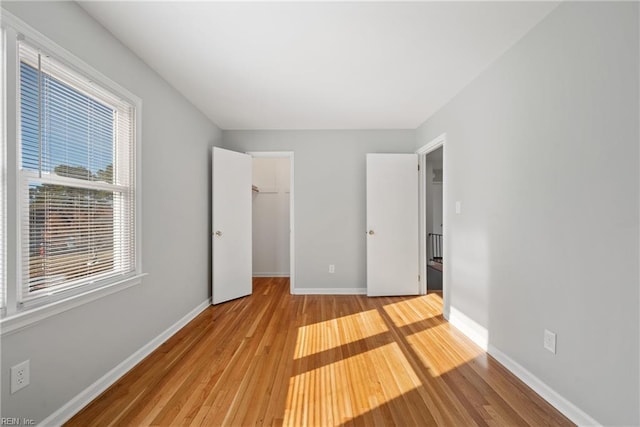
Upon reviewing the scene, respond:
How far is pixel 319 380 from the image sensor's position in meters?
2.03

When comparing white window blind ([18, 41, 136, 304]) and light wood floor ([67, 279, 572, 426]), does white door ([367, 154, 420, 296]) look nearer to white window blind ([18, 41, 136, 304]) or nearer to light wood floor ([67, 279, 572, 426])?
light wood floor ([67, 279, 572, 426])

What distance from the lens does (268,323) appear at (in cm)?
311

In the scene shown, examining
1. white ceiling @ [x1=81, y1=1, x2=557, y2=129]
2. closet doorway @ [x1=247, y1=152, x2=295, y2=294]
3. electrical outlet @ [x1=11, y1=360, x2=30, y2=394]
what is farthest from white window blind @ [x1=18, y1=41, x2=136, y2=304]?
closet doorway @ [x1=247, y1=152, x2=295, y2=294]

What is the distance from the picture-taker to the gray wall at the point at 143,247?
150cm

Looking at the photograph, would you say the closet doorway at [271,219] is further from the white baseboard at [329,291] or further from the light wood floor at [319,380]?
the light wood floor at [319,380]

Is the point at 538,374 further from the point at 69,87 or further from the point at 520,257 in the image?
the point at 69,87

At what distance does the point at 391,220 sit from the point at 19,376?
375 cm

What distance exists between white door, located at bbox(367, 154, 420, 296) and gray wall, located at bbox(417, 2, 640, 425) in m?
1.54

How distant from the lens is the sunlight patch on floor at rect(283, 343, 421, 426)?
1.68 metres

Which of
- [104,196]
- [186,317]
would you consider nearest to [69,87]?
[104,196]

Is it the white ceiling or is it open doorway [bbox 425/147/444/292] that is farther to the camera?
open doorway [bbox 425/147/444/292]

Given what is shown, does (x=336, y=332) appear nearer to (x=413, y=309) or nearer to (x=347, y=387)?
(x=347, y=387)

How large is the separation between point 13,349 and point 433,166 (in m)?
7.62

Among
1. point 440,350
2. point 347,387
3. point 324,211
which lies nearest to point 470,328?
point 440,350
